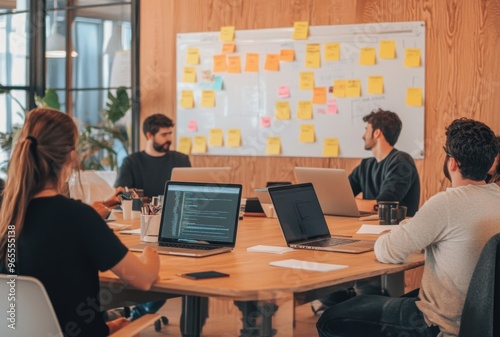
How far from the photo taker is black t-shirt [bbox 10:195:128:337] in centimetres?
234

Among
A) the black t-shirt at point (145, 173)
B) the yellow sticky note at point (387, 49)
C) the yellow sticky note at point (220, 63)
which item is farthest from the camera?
the yellow sticky note at point (220, 63)

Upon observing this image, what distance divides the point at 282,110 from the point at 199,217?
9.84 feet

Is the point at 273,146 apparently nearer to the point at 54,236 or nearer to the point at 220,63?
the point at 220,63

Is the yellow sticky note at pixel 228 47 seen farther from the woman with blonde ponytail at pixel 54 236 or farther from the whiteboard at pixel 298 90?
the woman with blonde ponytail at pixel 54 236

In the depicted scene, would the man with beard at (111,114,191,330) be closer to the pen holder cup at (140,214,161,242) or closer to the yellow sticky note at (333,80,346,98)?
the yellow sticky note at (333,80,346,98)

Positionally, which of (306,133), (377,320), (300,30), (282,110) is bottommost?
(377,320)

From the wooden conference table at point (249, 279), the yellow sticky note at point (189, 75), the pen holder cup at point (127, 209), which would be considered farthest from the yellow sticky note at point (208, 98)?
the wooden conference table at point (249, 279)

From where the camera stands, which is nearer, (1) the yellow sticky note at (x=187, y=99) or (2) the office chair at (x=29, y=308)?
(2) the office chair at (x=29, y=308)

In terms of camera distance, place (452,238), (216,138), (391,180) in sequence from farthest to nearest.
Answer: (216,138), (391,180), (452,238)

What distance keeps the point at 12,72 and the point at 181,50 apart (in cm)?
162

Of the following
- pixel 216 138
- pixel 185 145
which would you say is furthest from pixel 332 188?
pixel 185 145

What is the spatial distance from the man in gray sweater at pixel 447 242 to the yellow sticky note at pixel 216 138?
3.56 metres

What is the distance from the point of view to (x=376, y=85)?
571 centimetres

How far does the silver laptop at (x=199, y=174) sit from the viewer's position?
4.31 m
